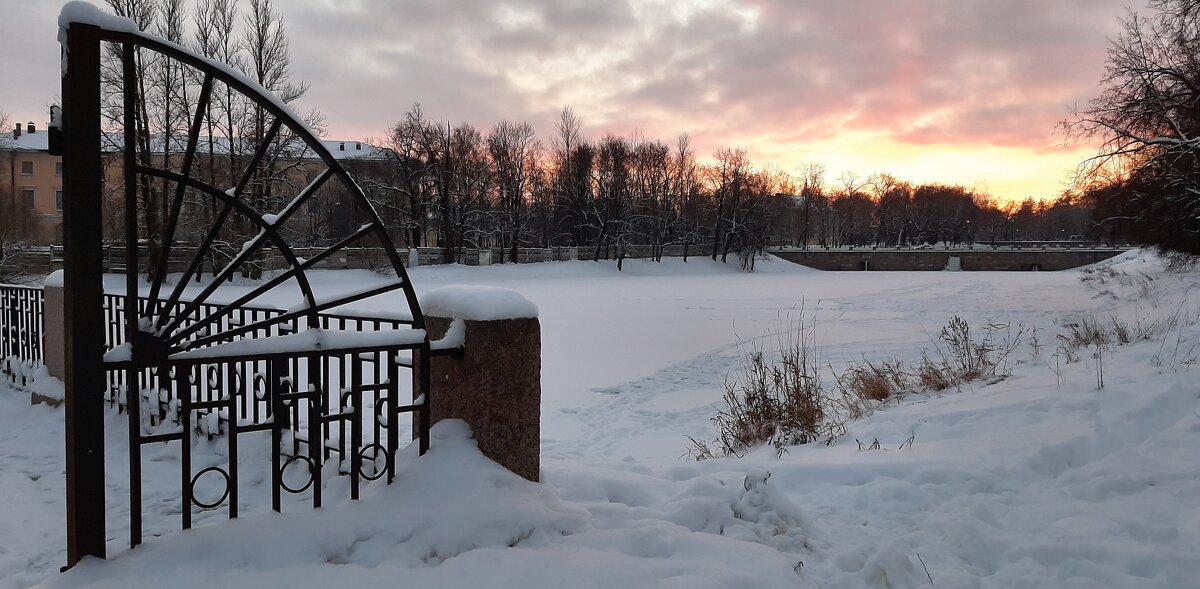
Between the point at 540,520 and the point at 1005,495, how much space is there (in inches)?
107

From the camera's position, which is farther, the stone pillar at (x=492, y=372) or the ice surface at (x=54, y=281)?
the ice surface at (x=54, y=281)

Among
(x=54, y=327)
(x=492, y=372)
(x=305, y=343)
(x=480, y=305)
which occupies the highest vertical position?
(x=480, y=305)

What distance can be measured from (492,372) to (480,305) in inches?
13.6

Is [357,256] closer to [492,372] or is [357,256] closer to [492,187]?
[492,187]

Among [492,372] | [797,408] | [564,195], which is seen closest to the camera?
[492,372]

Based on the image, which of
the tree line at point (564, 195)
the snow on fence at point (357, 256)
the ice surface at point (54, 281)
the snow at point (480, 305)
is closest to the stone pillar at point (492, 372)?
the snow at point (480, 305)

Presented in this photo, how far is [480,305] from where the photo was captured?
3672mm

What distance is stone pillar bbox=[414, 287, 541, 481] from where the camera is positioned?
3646 millimetres

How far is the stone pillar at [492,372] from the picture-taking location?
3646 millimetres

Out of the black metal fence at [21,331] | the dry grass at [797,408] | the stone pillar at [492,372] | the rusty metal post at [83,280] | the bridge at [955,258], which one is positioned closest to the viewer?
the rusty metal post at [83,280]

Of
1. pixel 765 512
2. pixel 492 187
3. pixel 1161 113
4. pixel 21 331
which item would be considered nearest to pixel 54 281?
pixel 21 331

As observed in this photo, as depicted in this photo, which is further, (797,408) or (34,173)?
(34,173)

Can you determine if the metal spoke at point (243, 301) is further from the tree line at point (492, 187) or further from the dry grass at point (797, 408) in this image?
the tree line at point (492, 187)

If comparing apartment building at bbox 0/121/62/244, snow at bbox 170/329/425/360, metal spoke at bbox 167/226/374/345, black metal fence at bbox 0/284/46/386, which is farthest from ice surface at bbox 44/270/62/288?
apartment building at bbox 0/121/62/244
